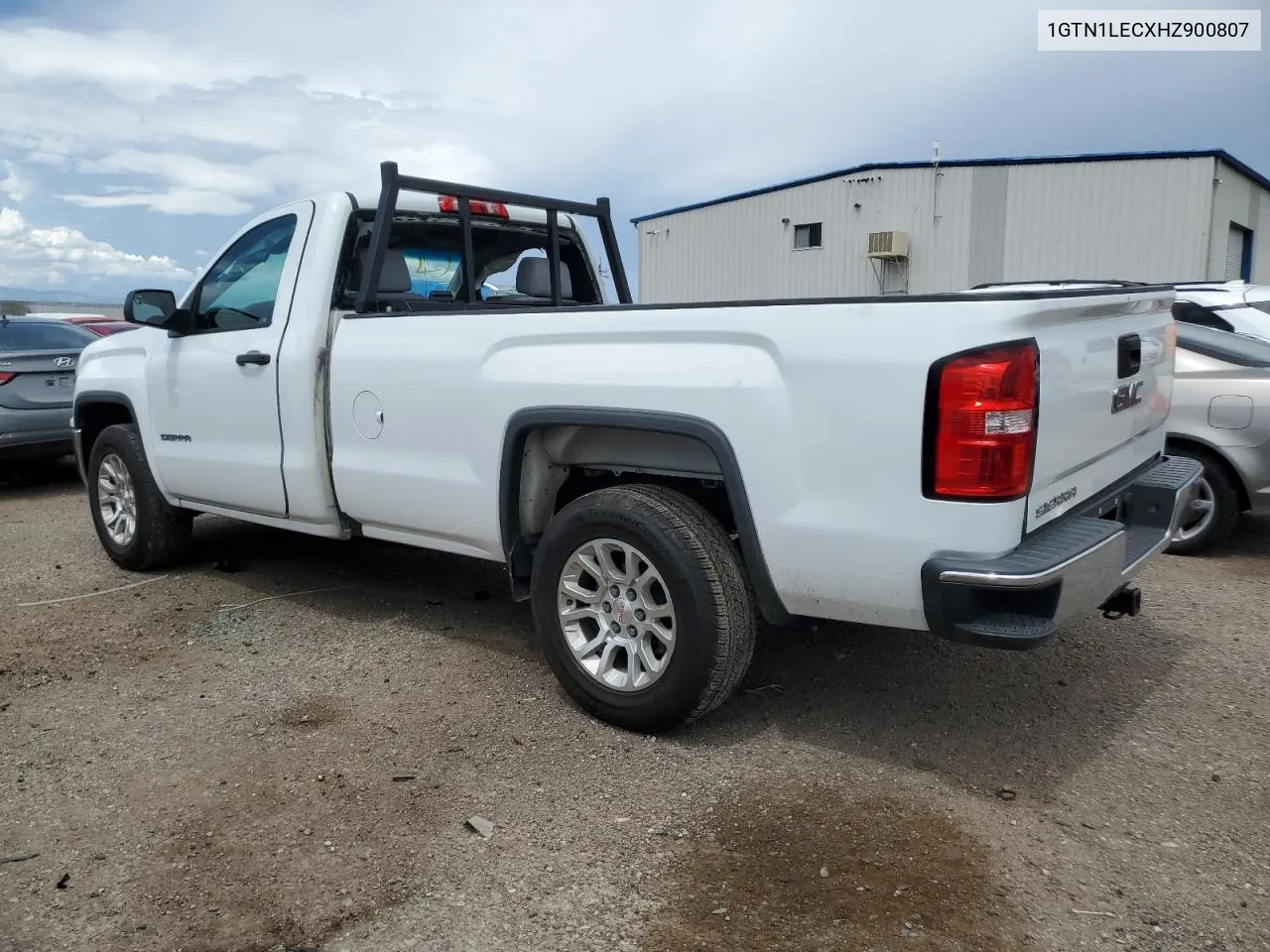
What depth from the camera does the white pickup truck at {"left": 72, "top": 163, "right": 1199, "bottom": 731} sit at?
2783mm

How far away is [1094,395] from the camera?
126 inches

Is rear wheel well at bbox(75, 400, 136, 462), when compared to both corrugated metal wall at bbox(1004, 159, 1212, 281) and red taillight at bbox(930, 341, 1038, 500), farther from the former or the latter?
corrugated metal wall at bbox(1004, 159, 1212, 281)

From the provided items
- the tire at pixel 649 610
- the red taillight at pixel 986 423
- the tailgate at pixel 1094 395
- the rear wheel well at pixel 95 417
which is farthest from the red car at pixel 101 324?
the red taillight at pixel 986 423

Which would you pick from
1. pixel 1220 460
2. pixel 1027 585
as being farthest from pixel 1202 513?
pixel 1027 585

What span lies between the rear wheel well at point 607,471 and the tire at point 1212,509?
3645mm

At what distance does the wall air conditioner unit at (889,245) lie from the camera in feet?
71.3

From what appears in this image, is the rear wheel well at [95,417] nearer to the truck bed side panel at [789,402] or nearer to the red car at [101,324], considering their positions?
the truck bed side panel at [789,402]

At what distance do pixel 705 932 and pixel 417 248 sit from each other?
11.5 ft

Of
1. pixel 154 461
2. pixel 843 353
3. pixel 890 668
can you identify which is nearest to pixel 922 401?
pixel 843 353

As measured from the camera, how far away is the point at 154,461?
5.42 m

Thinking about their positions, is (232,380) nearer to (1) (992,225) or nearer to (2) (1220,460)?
(2) (1220,460)

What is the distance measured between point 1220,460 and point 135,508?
6.18 meters

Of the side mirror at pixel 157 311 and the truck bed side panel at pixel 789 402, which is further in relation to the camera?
the side mirror at pixel 157 311

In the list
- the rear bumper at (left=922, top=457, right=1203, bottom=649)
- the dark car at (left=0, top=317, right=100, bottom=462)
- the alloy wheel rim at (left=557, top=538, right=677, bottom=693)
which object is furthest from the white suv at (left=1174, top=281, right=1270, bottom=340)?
the dark car at (left=0, top=317, right=100, bottom=462)
